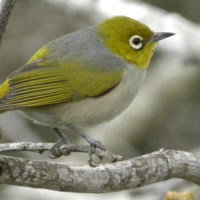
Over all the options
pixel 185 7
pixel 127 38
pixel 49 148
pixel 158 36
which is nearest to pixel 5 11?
pixel 49 148

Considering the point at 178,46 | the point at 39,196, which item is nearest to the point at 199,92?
the point at 178,46

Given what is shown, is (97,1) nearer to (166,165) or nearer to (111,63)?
(111,63)

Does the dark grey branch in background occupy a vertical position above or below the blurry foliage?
below

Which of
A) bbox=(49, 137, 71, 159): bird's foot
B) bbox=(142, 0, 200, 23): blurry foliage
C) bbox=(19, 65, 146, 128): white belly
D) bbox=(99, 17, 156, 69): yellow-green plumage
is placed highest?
bbox=(142, 0, 200, 23): blurry foliage

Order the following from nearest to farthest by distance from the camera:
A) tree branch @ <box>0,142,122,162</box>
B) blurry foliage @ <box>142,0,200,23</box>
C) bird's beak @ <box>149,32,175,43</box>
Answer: tree branch @ <box>0,142,122,162</box>, bird's beak @ <box>149,32,175,43</box>, blurry foliage @ <box>142,0,200,23</box>

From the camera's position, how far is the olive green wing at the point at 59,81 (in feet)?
19.9

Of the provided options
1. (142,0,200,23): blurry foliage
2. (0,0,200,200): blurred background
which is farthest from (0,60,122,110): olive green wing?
(142,0,200,23): blurry foliage

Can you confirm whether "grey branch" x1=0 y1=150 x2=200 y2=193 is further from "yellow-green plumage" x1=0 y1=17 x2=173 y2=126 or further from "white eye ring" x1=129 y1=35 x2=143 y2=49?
"white eye ring" x1=129 y1=35 x2=143 y2=49

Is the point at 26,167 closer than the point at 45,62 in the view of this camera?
Yes

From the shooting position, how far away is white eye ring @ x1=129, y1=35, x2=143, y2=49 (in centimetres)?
666

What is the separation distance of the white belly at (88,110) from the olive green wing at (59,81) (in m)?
0.06

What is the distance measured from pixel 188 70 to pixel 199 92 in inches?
35.1

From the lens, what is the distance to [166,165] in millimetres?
5320

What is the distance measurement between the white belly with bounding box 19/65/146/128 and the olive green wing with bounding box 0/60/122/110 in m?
0.06
